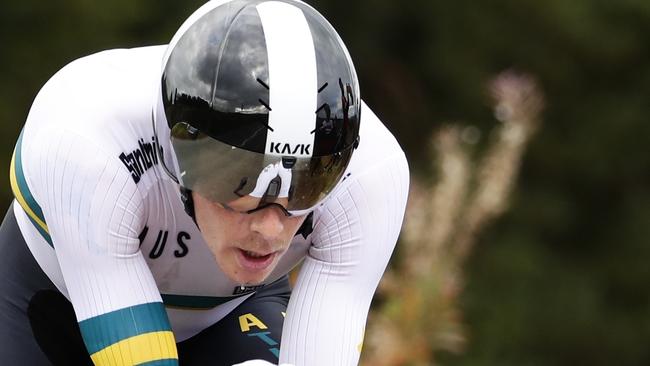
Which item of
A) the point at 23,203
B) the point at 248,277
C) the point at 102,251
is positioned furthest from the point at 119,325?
the point at 23,203

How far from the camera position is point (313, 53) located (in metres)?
4.21

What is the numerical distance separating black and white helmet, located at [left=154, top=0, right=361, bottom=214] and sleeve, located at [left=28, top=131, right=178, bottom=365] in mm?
202

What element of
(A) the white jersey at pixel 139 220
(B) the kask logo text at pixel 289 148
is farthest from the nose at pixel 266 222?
(A) the white jersey at pixel 139 220

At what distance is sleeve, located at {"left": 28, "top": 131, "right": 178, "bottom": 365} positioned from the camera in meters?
4.36

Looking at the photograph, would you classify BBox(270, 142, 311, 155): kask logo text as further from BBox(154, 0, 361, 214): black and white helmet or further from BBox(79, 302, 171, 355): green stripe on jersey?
BBox(79, 302, 171, 355): green stripe on jersey

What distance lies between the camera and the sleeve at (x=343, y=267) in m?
4.61

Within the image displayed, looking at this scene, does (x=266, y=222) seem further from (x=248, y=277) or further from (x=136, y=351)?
(x=136, y=351)

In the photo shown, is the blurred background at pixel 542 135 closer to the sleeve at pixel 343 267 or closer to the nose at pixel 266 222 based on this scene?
the sleeve at pixel 343 267

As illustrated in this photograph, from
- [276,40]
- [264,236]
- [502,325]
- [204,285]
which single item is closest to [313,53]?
[276,40]

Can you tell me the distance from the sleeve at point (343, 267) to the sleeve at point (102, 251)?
396 millimetres

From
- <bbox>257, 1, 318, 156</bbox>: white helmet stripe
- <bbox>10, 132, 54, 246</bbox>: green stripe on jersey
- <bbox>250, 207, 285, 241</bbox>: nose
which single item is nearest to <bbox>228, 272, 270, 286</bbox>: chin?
<bbox>250, 207, 285, 241</bbox>: nose

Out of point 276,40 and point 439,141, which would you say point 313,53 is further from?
point 439,141

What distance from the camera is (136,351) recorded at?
4383mm

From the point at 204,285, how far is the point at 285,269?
264 millimetres
